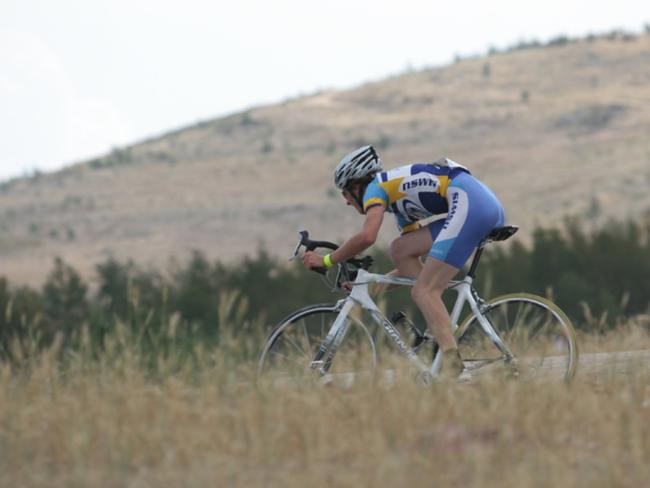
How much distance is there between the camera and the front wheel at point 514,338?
25.8 ft

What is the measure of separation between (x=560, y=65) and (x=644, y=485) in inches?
3625

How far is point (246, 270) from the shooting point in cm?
3531

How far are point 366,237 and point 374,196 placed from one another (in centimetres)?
26

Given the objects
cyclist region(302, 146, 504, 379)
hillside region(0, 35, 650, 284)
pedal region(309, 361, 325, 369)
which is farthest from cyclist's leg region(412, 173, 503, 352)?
hillside region(0, 35, 650, 284)

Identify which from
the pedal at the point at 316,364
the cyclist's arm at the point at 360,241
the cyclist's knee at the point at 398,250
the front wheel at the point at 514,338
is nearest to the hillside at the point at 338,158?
the front wheel at the point at 514,338

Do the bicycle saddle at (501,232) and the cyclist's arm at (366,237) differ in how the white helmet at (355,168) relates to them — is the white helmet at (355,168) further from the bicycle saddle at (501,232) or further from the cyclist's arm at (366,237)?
the bicycle saddle at (501,232)

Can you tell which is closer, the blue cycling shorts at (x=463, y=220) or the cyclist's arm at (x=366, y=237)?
the cyclist's arm at (x=366, y=237)

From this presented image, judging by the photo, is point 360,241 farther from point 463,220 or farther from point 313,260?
point 463,220

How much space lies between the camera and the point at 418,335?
817 centimetres

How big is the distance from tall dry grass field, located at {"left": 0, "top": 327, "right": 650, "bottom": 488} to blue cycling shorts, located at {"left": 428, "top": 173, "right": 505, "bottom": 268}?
101cm

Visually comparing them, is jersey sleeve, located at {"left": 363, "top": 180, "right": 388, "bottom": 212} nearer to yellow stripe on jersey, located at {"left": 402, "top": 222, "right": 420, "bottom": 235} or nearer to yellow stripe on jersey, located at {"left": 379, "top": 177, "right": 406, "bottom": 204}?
yellow stripe on jersey, located at {"left": 379, "top": 177, "right": 406, "bottom": 204}

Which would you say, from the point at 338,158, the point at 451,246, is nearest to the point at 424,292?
the point at 451,246

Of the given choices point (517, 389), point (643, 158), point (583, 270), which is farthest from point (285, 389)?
point (643, 158)

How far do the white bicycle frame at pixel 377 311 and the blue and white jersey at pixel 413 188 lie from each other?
45 centimetres
